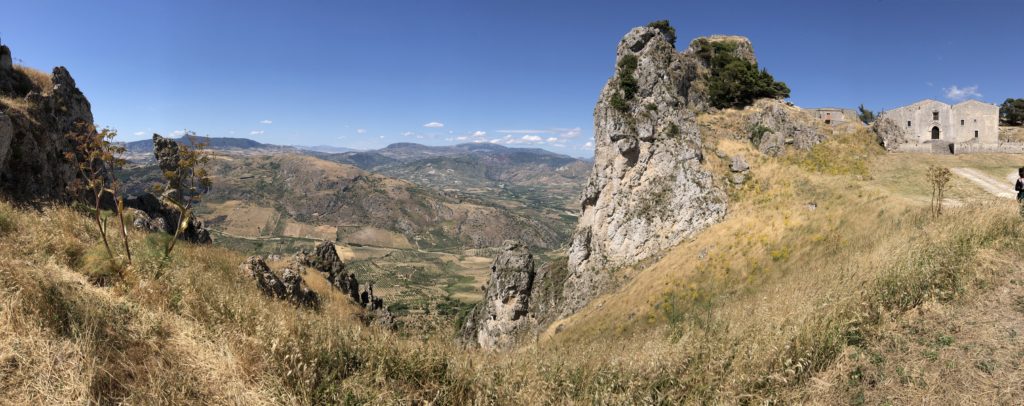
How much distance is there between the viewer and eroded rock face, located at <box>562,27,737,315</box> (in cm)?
3881

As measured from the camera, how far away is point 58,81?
76.8 ft

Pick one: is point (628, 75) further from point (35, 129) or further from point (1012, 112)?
point (1012, 112)

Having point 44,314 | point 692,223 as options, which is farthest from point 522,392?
point 692,223

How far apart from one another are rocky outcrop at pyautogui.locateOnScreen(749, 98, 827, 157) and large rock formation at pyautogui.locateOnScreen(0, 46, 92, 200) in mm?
45137

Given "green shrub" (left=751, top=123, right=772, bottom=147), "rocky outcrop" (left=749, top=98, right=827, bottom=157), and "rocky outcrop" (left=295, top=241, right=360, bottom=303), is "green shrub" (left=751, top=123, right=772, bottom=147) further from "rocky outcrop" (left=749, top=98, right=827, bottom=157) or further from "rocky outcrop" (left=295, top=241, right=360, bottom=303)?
"rocky outcrop" (left=295, top=241, right=360, bottom=303)

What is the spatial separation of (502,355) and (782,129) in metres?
40.8

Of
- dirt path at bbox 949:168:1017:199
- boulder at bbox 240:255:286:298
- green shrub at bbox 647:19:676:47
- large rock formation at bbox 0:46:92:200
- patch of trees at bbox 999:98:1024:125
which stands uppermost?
green shrub at bbox 647:19:676:47

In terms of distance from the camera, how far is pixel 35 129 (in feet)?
62.0

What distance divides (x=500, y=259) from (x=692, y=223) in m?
24.7

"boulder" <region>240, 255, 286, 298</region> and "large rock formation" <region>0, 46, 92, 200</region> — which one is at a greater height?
"large rock formation" <region>0, 46, 92, 200</region>

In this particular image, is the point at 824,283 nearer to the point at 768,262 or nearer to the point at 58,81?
the point at 768,262

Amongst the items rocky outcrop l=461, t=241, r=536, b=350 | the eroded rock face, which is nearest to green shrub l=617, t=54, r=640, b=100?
the eroded rock face

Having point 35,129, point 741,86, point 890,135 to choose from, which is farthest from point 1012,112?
point 35,129

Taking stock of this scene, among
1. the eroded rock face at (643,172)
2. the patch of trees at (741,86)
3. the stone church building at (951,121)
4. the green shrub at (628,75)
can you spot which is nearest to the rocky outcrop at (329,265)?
the eroded rock face at (643,172)
